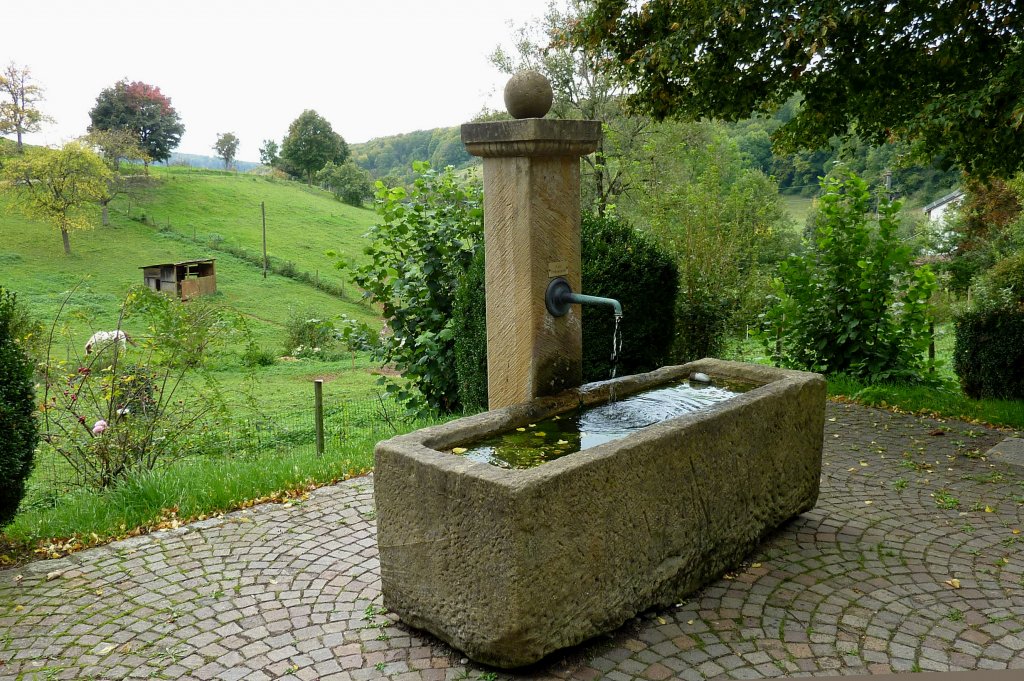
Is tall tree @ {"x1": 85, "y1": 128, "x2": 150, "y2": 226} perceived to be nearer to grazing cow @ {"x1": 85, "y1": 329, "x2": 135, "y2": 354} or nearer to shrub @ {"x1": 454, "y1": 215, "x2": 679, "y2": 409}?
grazing cow @ {"x1": 85, "y1": 329, "x2": 135, "y2": 354}

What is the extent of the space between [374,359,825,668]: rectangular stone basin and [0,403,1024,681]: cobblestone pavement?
0.53ft

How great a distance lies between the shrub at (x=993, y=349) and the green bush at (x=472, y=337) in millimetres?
5930

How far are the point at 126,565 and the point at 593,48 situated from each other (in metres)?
7.48

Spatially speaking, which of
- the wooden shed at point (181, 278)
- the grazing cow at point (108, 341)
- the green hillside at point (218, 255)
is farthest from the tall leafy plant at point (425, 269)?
the wooden shed at point (181, 278)

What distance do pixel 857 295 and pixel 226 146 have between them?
72059mm

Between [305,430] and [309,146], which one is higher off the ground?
[309,146]

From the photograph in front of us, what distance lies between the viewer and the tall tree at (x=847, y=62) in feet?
22.2

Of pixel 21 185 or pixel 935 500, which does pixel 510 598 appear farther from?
pixel 21 185

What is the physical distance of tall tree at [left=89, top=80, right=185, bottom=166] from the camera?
51.1 meters

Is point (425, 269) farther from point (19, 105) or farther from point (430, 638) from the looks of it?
point (19, 105)

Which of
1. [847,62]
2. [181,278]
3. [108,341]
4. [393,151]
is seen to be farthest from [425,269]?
[393,151]

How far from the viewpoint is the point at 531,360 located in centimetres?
475

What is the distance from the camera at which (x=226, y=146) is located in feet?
236

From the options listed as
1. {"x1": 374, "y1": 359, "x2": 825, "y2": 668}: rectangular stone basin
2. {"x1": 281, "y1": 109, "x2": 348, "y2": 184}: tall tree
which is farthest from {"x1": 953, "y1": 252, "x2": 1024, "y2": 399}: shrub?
{"x1": 281, "y1": 109, "x2": 348, "y2": 184}: tall tree
